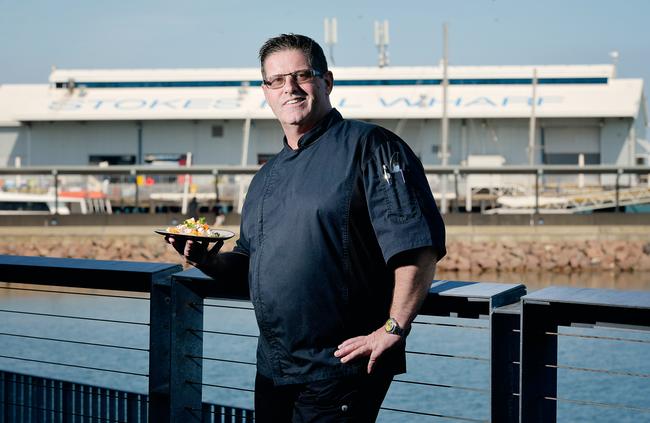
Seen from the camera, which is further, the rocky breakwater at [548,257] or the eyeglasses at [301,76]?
the rocky breakwater at [548,257]

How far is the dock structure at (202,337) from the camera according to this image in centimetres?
276

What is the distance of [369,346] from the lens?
2.55 meters

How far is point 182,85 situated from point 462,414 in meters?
35.5

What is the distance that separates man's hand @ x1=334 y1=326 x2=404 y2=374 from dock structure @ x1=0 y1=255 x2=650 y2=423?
14.5 inches

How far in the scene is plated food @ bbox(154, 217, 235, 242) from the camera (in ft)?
9.43

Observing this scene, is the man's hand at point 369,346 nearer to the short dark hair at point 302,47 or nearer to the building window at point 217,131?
the short dark hair at point 302,47

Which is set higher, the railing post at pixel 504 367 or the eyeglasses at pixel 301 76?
the eyeglasses at pixel 301 76

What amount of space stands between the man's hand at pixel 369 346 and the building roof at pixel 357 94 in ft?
117

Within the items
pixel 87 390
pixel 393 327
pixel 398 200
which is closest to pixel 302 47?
pixel 398 200

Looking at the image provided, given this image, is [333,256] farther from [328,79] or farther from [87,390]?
[87,390]

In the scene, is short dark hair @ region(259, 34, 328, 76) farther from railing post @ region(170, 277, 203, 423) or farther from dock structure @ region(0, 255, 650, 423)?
railing post @ region(170, 277, 203, 423)

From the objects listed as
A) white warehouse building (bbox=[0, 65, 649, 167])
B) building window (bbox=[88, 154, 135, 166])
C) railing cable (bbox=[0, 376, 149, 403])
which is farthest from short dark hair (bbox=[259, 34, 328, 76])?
building window (bbox=[88, 154, 135, 166])

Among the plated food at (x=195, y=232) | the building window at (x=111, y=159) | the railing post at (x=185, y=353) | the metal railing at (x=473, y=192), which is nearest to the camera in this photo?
the plated food at (x=195, y=232)

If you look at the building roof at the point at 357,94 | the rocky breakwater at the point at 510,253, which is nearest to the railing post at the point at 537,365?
the rocky breakwater at the point at 510,253
